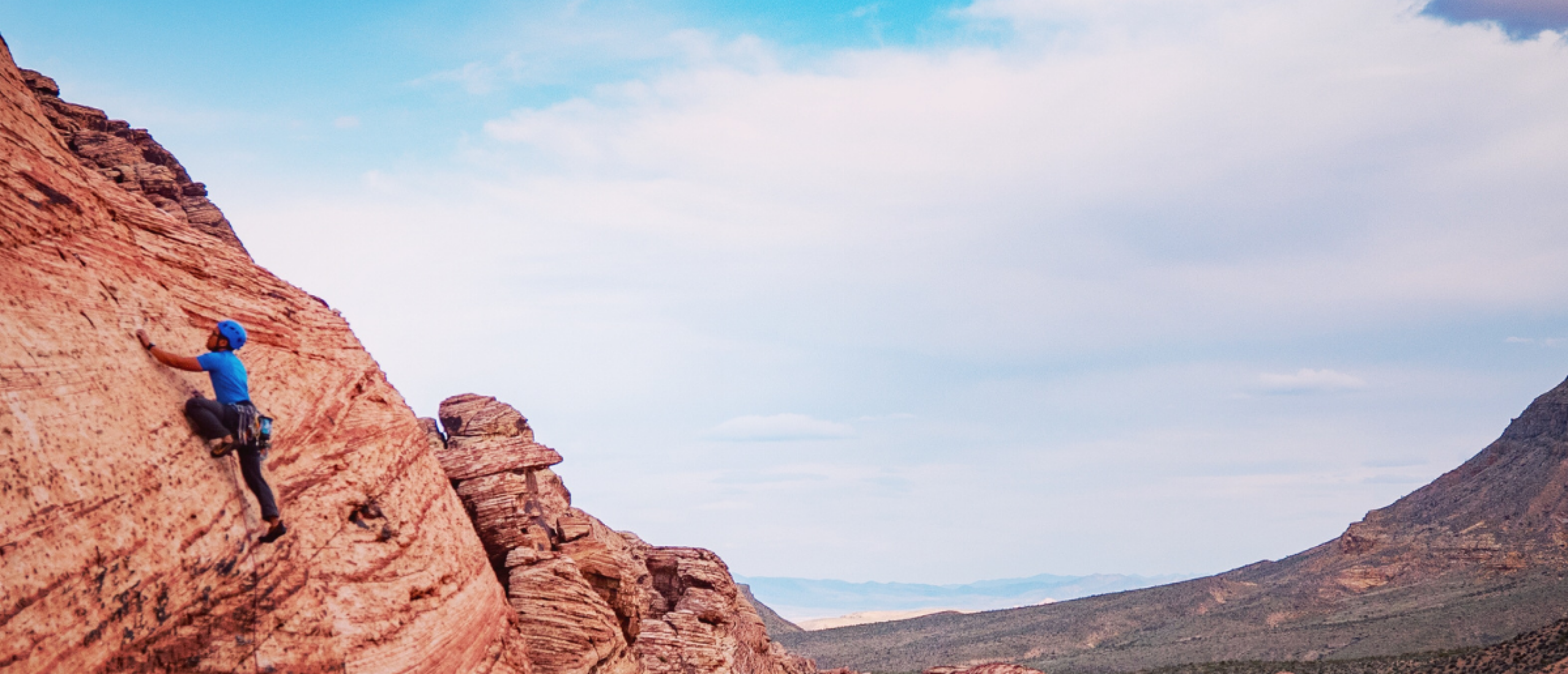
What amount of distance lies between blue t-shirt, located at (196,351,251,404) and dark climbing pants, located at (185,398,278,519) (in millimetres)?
162

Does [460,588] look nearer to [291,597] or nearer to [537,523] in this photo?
[291,597]

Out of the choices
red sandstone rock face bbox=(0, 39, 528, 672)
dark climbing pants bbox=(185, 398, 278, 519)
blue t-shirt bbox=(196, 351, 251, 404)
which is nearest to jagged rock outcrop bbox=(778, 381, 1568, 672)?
red sandstone rock face bbox=(0, 39, 528, 672)

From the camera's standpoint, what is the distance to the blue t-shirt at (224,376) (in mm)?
16156

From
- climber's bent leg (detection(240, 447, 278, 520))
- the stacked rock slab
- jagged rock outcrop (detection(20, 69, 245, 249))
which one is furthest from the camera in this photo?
jagged rock outcrop (detection(20, 69, 245, 249))

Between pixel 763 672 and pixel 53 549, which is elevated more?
pixel 53 549

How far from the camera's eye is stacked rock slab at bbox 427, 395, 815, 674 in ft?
79.0

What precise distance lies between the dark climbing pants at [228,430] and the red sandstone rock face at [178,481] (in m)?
0.24

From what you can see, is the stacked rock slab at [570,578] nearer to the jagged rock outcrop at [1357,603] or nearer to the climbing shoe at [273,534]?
the climbing shoe at [273,534]

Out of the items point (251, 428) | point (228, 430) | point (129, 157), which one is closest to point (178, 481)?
point (228, 430)

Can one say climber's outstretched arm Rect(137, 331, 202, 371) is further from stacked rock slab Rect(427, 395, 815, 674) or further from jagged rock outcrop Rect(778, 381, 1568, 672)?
jagged rock outcrop Rect(778, 381, 1568, 672)

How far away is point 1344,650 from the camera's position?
3711 inches

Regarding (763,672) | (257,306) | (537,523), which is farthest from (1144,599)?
(257,306)

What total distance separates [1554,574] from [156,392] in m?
125

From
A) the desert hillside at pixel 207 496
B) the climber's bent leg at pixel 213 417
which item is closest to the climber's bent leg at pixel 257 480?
the desert hillside at pixel 207 496
